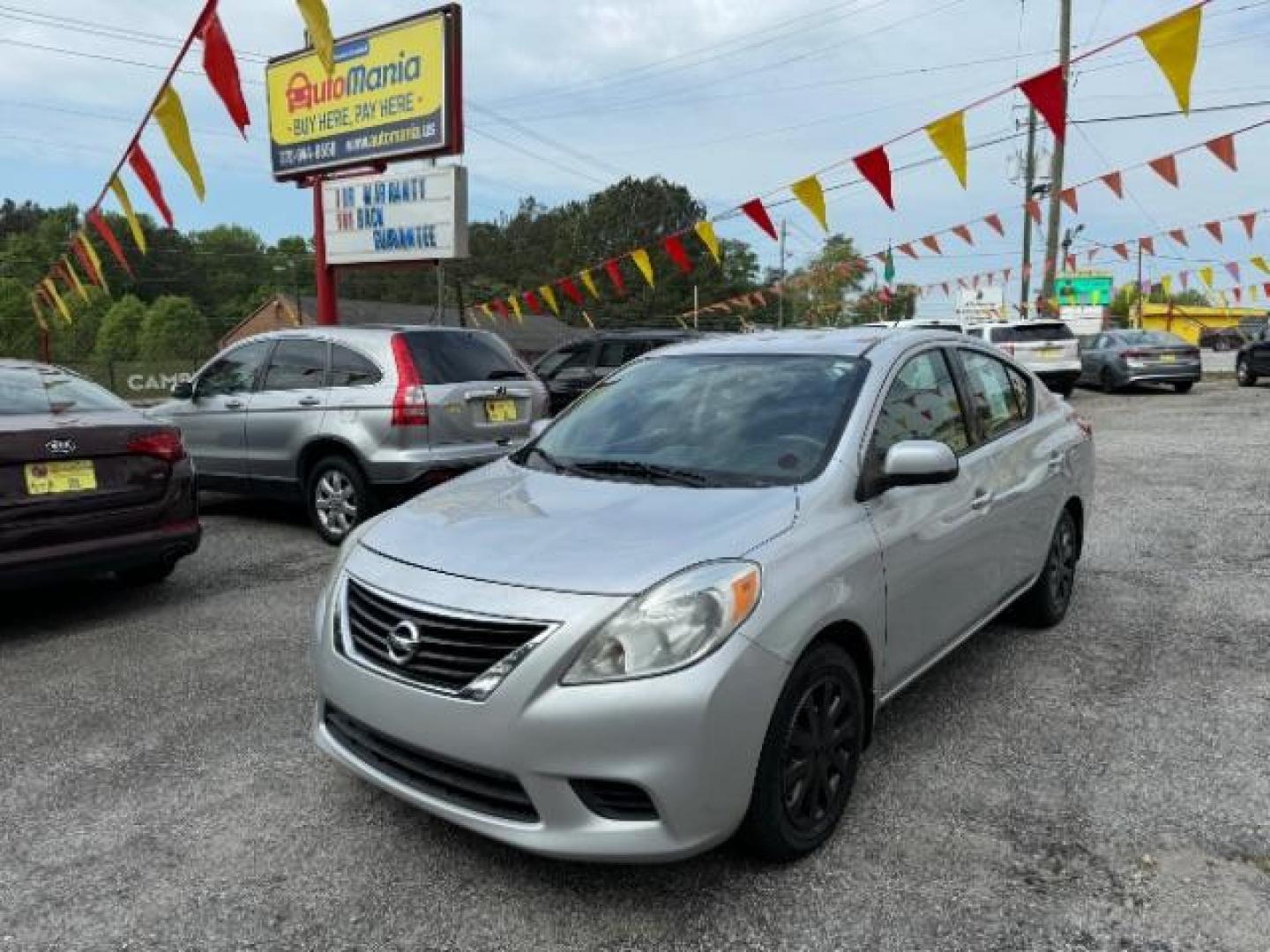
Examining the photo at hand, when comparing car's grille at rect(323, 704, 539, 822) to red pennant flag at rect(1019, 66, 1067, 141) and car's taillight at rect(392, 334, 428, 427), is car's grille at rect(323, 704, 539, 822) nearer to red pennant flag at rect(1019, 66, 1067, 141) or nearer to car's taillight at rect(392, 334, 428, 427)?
car's taillight at rect(392, 334, 428, 427)

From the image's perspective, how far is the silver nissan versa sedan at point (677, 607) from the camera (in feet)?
7.94

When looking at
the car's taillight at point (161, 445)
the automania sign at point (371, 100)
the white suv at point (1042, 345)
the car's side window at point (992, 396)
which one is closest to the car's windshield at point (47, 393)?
the car's taillight at point (161, 445)

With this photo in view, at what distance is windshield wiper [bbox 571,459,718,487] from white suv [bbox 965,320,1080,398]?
54.7ft

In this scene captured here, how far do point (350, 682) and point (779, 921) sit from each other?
4.44 feet

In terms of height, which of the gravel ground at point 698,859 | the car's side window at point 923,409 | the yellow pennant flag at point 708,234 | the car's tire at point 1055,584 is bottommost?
the gravel ground at point 698,859

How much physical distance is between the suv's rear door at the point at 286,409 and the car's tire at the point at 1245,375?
21746 mm

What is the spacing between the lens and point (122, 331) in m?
67.2

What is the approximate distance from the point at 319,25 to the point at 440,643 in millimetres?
5157

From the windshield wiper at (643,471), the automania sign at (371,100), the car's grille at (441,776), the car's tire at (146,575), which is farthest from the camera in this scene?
the automania sign at (371,100)

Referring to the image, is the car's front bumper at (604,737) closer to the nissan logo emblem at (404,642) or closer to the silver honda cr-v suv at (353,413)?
the nissan logo emblem at (404,642)

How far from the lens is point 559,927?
253cm

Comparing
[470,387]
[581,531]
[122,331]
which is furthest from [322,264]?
[122,331]

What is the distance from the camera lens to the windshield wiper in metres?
3.26

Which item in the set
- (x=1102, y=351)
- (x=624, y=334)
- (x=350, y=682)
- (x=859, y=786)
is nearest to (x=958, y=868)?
(x=859, y=786)
